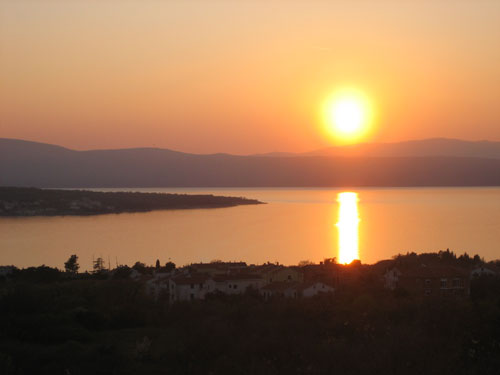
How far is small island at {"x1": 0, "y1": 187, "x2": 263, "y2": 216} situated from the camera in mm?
61188

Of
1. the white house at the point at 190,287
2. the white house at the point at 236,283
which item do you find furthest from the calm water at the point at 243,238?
the white house at the point at 190,287

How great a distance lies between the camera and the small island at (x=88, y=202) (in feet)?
201

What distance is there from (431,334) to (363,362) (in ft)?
4.87

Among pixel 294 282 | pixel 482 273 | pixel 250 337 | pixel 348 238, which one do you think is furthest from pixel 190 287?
pixel 348 238

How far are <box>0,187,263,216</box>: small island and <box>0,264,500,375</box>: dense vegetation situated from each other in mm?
53078

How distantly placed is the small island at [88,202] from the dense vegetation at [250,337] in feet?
174

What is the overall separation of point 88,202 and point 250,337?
2374 inches

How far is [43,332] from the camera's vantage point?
740 cm

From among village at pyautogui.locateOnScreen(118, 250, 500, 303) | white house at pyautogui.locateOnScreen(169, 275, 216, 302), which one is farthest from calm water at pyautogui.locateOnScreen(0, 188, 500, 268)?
white house at pyautogui.locateOnScreen(169, 275, 216, 302)

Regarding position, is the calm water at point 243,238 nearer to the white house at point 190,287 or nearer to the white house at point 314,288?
the white house at point 190,287

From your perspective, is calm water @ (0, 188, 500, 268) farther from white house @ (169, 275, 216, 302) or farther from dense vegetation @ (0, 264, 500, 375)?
dense vegetation @ (0, 264, 500, 375)

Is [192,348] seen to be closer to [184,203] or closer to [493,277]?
[493,277]

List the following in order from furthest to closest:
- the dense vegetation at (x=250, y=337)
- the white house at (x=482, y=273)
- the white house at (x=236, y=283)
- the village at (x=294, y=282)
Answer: the white house at (x=482, y=273), the white house at (x=236, y=283), the village at (x=294, y=282), the dense vegetation at (x=250, y=337)

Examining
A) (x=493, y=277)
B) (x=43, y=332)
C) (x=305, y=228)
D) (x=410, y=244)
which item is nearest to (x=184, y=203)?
(x=305, y=228)
